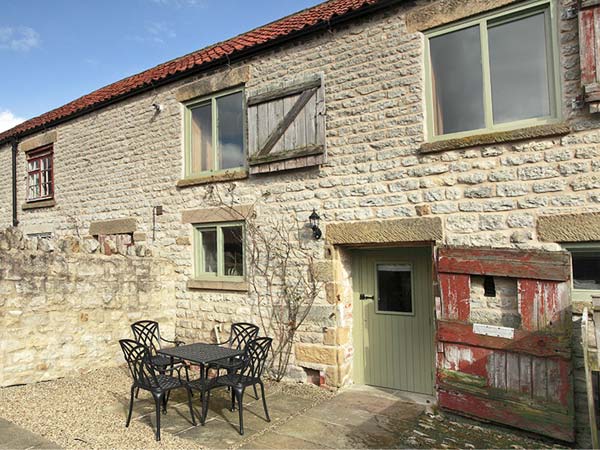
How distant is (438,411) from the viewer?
493 centimetres

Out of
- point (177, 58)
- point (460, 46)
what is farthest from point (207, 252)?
point (460, 46)

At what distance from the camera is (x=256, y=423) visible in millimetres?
4770

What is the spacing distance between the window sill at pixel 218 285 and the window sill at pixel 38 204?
16.2 ft

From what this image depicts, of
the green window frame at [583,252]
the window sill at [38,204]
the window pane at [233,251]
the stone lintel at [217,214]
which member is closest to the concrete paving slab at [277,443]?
the green window frame at [583,252]

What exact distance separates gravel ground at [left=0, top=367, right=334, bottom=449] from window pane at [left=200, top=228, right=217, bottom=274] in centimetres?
209

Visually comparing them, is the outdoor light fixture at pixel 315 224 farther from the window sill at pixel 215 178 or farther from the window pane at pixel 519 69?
the window pane at pixel 519 69

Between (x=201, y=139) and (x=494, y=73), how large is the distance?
4.87 m

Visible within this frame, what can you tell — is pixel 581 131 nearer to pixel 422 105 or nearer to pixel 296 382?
pixel 422 105

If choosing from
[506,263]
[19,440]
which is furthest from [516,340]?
[19,440]

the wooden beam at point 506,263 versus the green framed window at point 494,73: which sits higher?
the green framed window at point 494,73

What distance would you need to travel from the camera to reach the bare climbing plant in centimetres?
621

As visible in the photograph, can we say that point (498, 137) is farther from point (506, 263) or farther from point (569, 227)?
point (506, 263)

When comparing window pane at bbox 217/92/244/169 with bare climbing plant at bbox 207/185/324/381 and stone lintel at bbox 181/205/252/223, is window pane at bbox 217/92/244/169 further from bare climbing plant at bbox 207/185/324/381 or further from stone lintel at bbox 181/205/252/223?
bare climbing plant at bbox 207/185/324/381

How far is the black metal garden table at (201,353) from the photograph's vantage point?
4.71 meters
